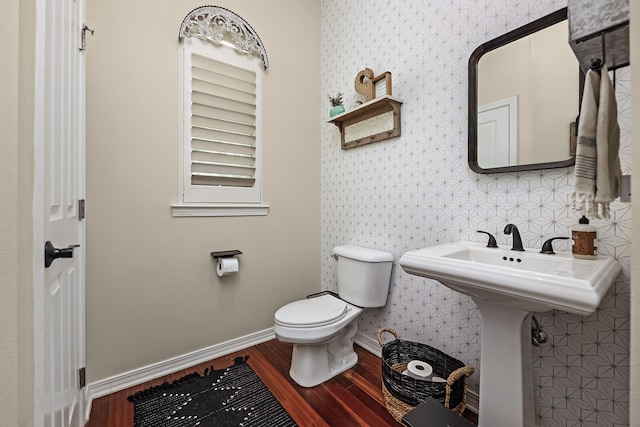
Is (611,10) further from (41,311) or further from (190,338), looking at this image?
(190,338)

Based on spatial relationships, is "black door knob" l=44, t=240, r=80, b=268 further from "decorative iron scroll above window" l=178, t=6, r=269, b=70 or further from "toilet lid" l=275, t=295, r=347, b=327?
"decorative iron scroll above window" l=178, t=6, r=269, b=70

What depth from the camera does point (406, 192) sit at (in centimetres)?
170

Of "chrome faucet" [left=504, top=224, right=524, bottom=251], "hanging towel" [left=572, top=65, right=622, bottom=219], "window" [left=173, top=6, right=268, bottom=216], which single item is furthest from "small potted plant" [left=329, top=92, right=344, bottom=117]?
"hanging towel" [left=572, top=65, right=622, bottom=219]

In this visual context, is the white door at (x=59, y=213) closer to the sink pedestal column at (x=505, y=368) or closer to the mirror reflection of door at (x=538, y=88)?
the sink pedestal column at (x=505, y=368)

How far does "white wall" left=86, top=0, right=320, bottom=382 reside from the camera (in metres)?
1.52

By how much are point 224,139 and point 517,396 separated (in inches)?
80.7

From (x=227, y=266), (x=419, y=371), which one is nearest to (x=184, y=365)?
(x=227, y=266)

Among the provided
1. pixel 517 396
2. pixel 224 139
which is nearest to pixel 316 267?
pixel 224 139

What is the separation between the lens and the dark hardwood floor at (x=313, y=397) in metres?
1.35

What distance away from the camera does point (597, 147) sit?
0.77m

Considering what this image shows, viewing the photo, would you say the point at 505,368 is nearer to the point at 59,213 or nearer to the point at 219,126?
the point at 59,213

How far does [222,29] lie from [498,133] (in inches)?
73.2

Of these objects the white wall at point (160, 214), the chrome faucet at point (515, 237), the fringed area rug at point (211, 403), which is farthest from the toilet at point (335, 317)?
the chrome faucet at point (515, 237)

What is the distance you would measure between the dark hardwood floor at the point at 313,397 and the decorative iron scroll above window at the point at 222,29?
2123mm
